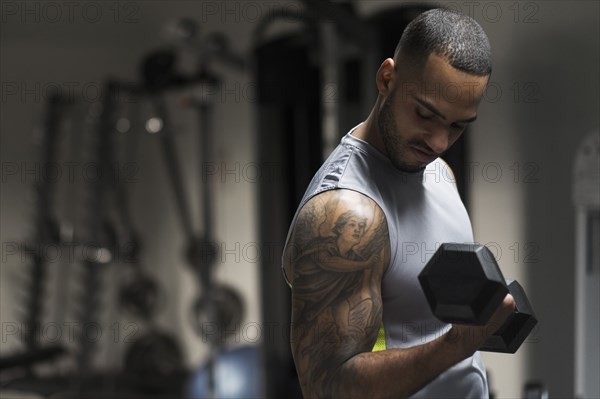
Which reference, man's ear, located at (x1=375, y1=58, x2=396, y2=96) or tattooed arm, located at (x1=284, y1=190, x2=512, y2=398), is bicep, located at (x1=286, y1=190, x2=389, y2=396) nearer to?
tattooed arm, located at (x1=284, y1=190, x2=512, y2=398)

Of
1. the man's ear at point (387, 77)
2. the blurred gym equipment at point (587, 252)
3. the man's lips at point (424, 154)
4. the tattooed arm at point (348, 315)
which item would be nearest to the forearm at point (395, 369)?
the tattooed arm at point (348, 315)

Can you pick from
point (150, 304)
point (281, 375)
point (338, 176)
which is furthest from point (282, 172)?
point (338, 176)

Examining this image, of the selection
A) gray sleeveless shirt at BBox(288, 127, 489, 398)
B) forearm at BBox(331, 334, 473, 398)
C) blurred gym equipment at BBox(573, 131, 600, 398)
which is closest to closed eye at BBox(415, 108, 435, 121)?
gray sleeveless shirt at BBox(288, 127, 489, 398)

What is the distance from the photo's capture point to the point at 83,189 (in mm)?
4664

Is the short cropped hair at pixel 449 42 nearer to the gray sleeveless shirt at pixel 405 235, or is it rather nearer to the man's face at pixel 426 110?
the man's face at pixel 426 110

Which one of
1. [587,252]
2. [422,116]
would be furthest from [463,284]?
[587,252]

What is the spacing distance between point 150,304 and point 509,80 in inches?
106

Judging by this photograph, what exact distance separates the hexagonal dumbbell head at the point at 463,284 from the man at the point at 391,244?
4 cm

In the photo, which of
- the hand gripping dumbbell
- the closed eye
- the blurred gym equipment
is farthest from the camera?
the blurred gym equipment

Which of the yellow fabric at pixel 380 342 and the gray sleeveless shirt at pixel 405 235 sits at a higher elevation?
the gray sleeveless shirt at pixel 405 235

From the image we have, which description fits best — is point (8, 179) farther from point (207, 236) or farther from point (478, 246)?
point (478, 246)

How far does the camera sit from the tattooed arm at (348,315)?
893mm

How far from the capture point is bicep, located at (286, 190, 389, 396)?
36.3 inches

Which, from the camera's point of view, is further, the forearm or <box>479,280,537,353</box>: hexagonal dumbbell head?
<box>479,280,537,353</box>: hexagonal dumbbell head
